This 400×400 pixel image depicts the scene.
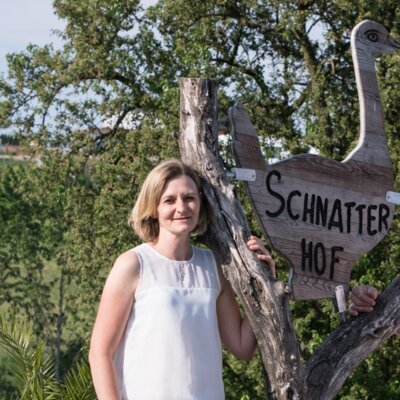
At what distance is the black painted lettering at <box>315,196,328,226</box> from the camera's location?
3.77 m

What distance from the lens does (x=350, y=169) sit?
12.8 feet

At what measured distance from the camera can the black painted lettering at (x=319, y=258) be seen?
3.74 m

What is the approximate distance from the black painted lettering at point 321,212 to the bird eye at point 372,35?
800 millimetres

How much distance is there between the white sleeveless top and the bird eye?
1594 mm

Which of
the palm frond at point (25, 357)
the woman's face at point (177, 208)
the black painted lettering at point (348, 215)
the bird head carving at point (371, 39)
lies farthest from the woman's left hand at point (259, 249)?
the palm frond at point (25, 357)

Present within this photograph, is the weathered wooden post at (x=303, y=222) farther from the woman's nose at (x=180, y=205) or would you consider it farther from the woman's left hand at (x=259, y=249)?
the woman's nose at (x=180, y=205)

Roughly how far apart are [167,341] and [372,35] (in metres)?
1.82

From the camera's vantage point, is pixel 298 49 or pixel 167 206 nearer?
pixel 167 206

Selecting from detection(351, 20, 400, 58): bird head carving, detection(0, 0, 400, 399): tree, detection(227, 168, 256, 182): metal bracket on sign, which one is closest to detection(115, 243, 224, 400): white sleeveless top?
detection(227, 168, 256, 182): metal bracket on sign

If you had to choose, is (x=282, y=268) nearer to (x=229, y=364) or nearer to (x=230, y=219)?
(x=229, y=364)

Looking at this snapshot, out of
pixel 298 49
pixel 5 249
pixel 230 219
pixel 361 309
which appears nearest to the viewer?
pixel 230 219

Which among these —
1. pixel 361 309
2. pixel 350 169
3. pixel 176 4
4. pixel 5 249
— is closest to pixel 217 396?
pixel 361 309

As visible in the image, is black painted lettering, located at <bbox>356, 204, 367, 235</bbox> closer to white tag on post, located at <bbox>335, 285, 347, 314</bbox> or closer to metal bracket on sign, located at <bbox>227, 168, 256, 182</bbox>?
white tag on post, located at <bbox>335, 285, 347, 314</bbox>

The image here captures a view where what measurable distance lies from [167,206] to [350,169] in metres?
1.06
